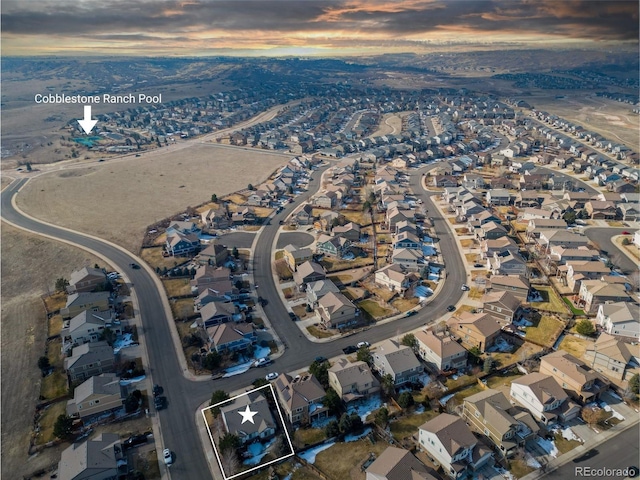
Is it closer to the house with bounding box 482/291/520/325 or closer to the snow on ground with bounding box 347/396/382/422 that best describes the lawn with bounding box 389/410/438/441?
the snow on ground with bounding box 347/396/382/422

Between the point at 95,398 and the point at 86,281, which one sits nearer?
the point at 95,398

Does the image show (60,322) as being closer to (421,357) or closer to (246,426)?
(246,426)

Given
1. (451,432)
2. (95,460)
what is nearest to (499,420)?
(451,432)

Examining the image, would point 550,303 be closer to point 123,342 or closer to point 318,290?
point 318,290

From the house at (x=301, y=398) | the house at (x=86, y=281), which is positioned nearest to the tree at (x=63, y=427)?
the house at (x=301, y=398)

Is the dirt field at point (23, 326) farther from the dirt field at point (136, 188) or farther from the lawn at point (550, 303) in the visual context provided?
the lawn at point (550, 303)
